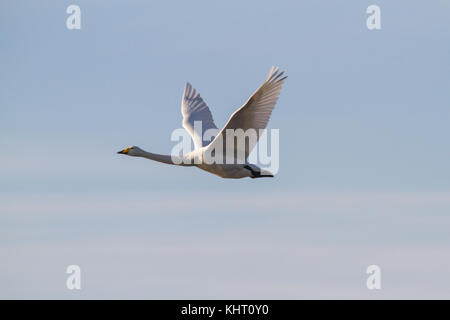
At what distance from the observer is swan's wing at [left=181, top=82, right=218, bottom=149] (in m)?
27.0

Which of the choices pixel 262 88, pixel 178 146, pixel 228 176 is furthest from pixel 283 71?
pixel 178 146

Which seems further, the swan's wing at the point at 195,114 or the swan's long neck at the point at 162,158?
the swan's wing at the point at 195,114

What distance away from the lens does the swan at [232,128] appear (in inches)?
858

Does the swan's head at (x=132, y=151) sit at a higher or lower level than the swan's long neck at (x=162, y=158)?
higher

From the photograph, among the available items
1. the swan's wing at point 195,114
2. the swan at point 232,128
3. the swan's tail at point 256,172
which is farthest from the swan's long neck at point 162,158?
the swan's tail at point 256,172

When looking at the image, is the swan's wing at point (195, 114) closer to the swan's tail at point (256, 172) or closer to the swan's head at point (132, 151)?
the swan's head at point (132, 151)

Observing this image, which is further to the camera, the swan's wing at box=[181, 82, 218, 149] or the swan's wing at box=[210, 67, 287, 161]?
the swan's wing at box=[181, 82, 218, 149]

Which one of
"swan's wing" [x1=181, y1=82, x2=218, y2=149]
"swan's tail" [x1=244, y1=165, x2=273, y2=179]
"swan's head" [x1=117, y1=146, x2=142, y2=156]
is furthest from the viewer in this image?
"swan's wing" [x1=181, y1=82, x2=218, y2=149]

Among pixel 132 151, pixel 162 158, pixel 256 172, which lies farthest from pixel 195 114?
pixel 256 172

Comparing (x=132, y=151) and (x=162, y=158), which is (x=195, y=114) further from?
(x=162, y=158)

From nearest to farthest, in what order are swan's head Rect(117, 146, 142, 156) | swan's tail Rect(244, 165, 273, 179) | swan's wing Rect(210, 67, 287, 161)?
swan's wing Rect(210, 67, 287, 161) < swan's tail Rect(244, 165, 273, 179) < swan's head Rect(117, 146, 142, 156)

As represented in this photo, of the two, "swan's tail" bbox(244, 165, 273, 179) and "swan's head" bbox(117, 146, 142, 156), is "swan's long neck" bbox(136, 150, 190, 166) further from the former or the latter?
"swan's tail" bbox(244, 165, 273, 179)

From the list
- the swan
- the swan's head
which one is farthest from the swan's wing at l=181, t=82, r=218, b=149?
the swan's head

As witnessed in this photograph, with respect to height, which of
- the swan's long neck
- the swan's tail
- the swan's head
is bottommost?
the swan's tail
